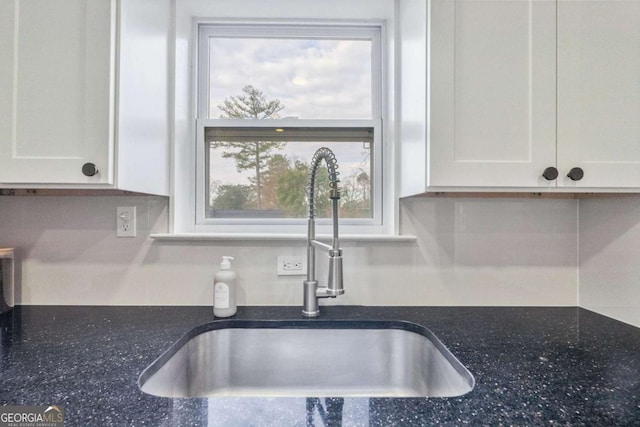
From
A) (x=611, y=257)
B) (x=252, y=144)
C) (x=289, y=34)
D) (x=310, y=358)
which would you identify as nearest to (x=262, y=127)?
(x=252, y=144)

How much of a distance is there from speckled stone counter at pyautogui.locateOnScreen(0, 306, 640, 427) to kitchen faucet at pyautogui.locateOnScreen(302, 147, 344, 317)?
0.26ft

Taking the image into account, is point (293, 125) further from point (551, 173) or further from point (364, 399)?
point (364, 399)

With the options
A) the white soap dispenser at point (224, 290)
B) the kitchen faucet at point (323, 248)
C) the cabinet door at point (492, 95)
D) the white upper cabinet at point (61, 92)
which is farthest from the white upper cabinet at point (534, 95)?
the white upper cabinet at point (61, 92)

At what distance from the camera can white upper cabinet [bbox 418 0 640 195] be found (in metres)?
0.94

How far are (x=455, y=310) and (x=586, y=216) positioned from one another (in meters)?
0.56

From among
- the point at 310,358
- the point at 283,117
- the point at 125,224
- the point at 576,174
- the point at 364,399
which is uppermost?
the point at 283,117

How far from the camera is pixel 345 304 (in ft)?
4.02

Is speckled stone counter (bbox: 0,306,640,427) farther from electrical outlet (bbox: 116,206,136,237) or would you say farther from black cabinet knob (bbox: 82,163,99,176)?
black cabinet knob (bbox: 82,163,99,176)

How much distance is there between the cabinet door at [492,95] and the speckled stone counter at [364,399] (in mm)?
444

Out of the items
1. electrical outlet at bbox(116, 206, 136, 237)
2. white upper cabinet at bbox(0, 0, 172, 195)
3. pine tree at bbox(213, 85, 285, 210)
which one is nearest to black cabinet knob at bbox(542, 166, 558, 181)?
pine tree at bbox(213, 85, 285, 210)

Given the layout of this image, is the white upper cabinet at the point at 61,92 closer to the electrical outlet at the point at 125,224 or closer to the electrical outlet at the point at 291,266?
the electrical outlet at the point at 125,224

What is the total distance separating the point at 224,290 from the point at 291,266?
254 millimetres

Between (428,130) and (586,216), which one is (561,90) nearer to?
(428,130)

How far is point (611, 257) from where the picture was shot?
3.56 feet
